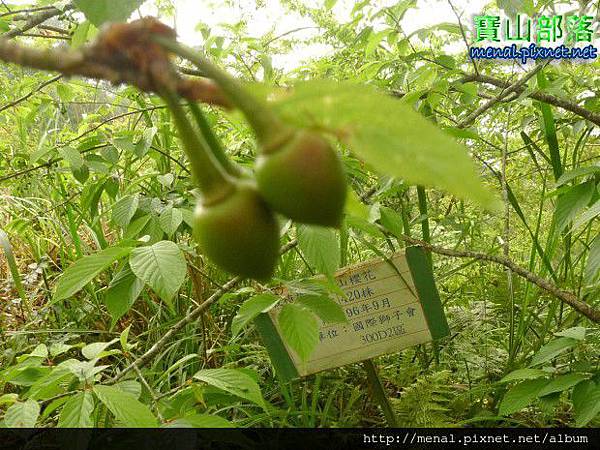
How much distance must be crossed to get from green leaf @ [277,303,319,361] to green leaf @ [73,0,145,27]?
629 mm

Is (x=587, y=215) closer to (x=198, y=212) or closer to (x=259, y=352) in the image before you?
(x=198, y=212)

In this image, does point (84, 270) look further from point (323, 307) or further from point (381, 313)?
point (381, 313)

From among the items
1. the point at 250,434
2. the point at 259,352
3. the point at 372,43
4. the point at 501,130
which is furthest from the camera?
the point at 501,130

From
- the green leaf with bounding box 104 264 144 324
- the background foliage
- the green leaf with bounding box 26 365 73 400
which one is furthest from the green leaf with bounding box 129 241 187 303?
the green leaf with bounding box 26 365 73 400

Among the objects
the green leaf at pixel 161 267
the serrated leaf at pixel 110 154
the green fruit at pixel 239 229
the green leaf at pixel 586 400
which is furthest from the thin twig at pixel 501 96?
the green fruit at pixel 239 229

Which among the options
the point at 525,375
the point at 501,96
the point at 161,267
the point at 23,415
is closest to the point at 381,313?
the point at 525,375

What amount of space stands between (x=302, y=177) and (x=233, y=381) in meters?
0.80

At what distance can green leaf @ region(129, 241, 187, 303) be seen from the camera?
86 cm

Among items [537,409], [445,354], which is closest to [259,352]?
[445,354]

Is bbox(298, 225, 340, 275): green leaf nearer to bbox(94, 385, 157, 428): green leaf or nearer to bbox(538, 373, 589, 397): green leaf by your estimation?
bbox(94, 385, 157, 428): green leaf

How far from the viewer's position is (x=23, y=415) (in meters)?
0.93

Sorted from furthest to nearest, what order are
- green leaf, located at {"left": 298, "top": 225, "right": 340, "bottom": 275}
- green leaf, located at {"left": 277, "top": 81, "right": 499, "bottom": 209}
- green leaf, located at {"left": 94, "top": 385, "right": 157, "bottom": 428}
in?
green leaf, located at {"left": 298, "top": 225, "right": 340, "bottom": 275} < green leaf, located at {"left": 94, "top": 385, "right": 157, "bottom": 428} < green leaf, located at {"left": 277, "top": 81, "right": 499, "bottom": 209}

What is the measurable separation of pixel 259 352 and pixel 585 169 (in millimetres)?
1186

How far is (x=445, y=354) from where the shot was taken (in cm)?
195
